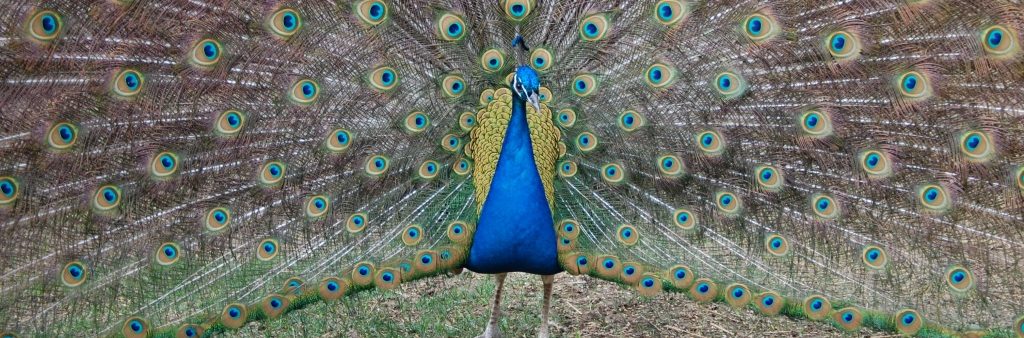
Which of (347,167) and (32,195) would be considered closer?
(32,195)

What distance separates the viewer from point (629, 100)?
278 centimetres

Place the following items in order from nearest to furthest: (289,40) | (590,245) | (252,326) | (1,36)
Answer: (1,36)
(289,40)
(590,245)
(252,326)

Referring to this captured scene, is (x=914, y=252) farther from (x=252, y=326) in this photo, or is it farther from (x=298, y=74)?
(x=252, y=326)

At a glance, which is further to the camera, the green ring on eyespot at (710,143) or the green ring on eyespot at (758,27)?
the green ring on eyespot at (710,143)

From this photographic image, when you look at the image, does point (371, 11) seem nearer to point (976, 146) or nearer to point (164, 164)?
point (164, 164)

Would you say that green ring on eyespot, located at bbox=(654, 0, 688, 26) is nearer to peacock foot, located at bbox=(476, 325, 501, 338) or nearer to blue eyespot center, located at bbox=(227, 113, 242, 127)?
blue eyespot center, located at bbox=(227, 113, 242, 127)

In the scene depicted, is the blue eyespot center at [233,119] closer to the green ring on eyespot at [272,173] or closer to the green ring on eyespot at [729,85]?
the green ring on eyespot at [272,173]

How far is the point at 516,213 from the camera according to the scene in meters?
2.67

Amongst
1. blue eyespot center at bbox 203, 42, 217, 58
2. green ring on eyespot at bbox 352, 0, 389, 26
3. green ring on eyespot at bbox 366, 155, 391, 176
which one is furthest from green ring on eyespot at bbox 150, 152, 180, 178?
green ring on eyespot at bbox 352, 0, 389, 26

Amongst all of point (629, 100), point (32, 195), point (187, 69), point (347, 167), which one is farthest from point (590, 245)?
point (32, 195)

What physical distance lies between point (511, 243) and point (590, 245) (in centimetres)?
31

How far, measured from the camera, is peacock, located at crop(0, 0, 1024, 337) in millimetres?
2406

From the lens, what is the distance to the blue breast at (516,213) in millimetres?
2652

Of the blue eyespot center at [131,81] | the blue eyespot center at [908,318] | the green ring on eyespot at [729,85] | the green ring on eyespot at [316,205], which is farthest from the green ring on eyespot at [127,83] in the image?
the blue eyespot center at [908,318]
